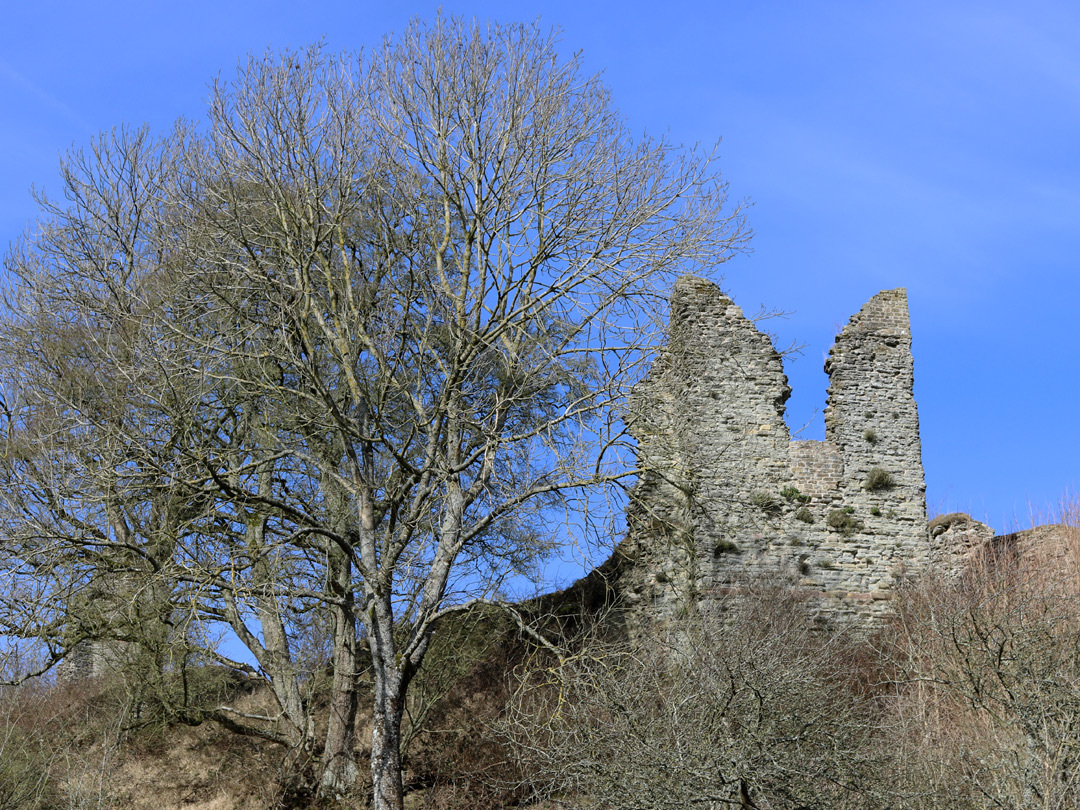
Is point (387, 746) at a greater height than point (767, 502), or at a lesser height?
lesser

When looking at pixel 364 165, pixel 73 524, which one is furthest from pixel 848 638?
pixel 73 524

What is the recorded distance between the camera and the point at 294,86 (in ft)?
43.6

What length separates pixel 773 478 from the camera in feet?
55.0

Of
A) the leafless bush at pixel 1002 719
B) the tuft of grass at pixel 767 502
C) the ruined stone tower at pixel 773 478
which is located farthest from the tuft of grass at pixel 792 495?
the leafless bush at pixel 1002 719

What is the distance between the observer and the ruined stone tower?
16.1 metres

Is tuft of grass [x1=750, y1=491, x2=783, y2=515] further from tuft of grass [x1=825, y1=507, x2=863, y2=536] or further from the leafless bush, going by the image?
the leafless bush

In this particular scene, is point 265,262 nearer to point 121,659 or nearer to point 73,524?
point 73,524

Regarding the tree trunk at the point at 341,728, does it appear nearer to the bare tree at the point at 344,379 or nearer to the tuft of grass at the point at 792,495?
the bare tree at the point at 344,379

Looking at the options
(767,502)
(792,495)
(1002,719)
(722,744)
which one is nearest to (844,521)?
(792,495)

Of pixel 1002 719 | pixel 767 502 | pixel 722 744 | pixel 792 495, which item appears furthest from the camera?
pixel 792 495

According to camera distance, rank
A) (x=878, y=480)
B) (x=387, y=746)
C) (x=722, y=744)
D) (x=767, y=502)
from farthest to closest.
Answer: (x=878, y=480) → (x=767, y=502) → (x=387, y=746) → (x=722, y=744)

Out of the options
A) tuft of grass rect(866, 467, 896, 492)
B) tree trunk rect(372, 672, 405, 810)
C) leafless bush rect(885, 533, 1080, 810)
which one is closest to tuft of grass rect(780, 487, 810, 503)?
tuft of grass rect(866, 467, 896, 492)

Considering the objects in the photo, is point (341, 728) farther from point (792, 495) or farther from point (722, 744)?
point (792, 495)

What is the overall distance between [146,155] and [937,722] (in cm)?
1413
